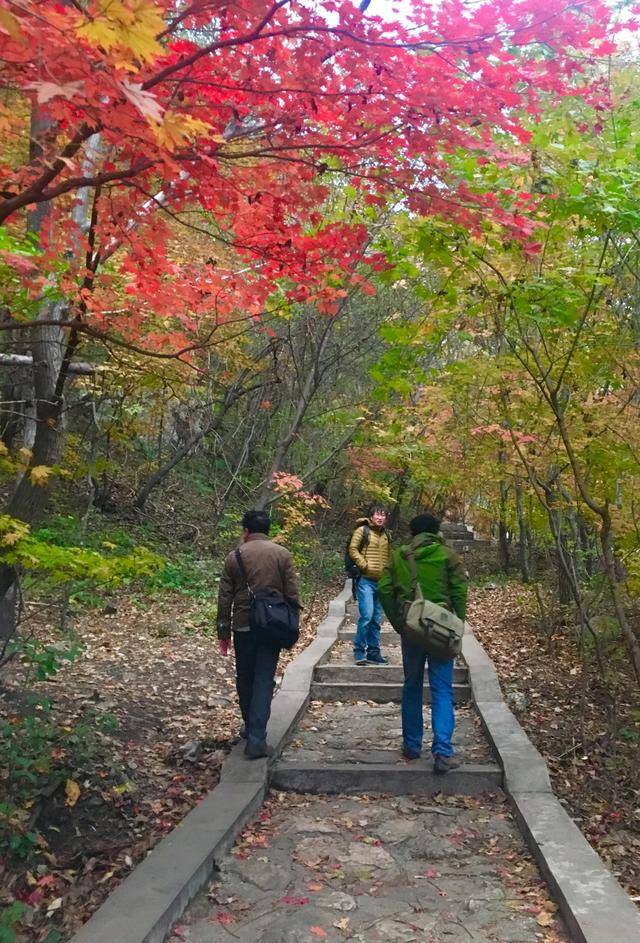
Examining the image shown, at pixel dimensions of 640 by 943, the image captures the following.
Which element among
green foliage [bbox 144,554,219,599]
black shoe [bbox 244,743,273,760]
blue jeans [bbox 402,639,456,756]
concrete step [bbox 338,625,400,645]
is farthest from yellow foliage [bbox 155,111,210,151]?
green foliage [bbox 144,554,219,599]

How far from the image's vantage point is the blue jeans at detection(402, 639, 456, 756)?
16.8 feet

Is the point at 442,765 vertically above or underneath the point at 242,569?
underneath

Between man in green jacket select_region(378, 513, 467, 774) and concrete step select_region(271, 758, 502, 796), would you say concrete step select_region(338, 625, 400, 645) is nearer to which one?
man in green jacket select_region(378, 513, 467, 774)

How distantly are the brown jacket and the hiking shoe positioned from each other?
1501mm

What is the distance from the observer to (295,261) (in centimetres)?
515

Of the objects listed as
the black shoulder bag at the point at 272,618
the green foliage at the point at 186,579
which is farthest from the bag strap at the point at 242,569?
the green foliage at the point at 186,579

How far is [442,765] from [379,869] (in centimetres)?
122

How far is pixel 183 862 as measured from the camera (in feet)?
11.6

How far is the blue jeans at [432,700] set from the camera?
512 cm

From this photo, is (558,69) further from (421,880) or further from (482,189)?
(421,880)

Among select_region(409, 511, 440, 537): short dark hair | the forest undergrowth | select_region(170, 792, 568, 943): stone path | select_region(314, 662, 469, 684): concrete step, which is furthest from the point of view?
select_region(314, 662, 469, 684): concrete step

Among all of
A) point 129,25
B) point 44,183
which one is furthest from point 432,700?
point 129,25

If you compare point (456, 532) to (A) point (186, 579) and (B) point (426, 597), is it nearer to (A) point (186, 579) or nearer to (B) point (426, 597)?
(A) point (186, 579)

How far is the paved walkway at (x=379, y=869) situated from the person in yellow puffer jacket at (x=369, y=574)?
107 inches
